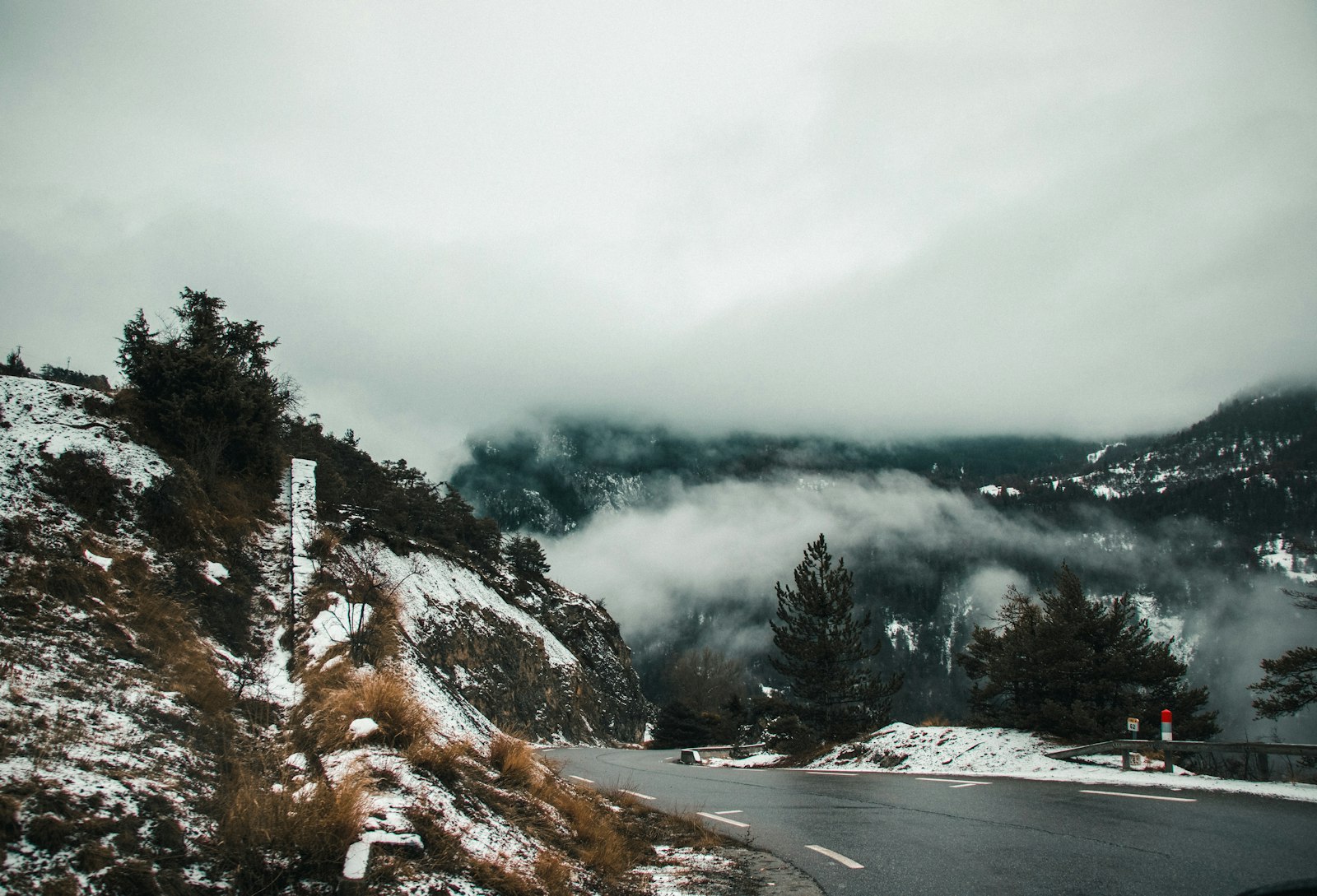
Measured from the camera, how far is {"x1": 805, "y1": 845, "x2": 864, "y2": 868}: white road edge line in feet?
22.3

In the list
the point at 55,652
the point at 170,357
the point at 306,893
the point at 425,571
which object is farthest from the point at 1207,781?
the point at 425,571

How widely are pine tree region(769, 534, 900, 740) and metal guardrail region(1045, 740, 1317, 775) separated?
13899 mm

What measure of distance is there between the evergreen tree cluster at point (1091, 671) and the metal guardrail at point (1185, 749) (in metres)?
4.04

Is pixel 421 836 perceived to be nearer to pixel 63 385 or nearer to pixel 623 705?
pixel 63 385

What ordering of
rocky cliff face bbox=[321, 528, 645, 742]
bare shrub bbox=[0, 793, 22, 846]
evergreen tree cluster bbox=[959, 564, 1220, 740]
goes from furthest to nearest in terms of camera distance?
1. rocky cliff face bbox=[321, 528, 645, 742]
2. evergreen tree cluster bbox=[959, 564, 1220, 740]
3. bare shrub bbox=[0, 793, 22, 846]

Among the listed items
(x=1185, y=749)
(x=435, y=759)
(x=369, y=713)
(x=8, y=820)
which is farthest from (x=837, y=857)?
(x=1185, y=749)

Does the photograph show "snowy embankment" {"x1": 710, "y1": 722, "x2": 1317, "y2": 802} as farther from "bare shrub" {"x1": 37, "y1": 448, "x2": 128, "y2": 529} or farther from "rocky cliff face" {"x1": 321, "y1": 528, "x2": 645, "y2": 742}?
"bare shrub" {"x1": 37, "y1": 448, "x2": 128, "y2": 529}

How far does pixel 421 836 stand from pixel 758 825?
6.35 m

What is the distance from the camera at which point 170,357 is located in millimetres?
14109

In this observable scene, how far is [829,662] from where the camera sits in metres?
29.9

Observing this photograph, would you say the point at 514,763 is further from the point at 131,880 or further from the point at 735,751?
the point at 735,751

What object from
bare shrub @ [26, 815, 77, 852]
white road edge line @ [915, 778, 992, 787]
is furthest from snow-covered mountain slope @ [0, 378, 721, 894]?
white road edge line @ [915, 778, 992, 787]

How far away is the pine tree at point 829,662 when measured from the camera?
29359 millimetres

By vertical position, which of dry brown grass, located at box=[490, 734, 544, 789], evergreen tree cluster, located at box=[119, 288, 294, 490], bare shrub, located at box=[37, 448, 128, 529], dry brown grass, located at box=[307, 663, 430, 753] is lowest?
dry brown grass, located at box=[490, 734, 544, 789]
